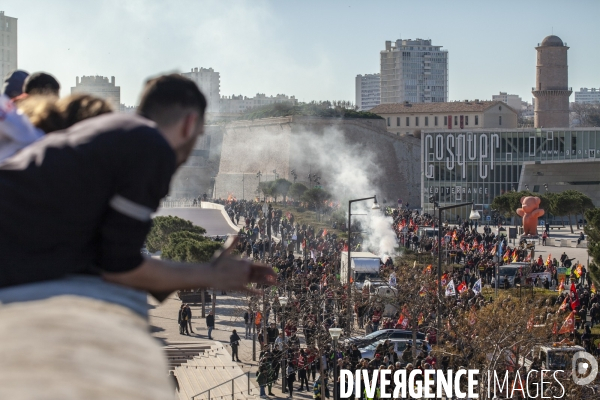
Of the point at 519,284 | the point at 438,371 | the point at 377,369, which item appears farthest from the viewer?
the point at 519,284

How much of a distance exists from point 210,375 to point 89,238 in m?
17.8

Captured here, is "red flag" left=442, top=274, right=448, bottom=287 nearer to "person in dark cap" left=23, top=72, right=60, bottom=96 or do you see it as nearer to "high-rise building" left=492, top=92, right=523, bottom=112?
"person in dark cap" left=23, top=72, right=60, bottom=96

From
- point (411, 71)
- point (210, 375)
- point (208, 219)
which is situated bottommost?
point (210, 375)

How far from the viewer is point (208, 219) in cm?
5528

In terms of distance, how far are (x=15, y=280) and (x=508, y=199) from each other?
50.3 meters

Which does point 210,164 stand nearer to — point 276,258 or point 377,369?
point 276,258

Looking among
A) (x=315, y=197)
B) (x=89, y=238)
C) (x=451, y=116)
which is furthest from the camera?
(x=451, y=116)

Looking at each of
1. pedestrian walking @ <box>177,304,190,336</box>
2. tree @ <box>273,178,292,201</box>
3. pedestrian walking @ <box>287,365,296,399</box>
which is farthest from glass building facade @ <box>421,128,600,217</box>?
pedestrian walking @ <box>287,365,296,399</box>

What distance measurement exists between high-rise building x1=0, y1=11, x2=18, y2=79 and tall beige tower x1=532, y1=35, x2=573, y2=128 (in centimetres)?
4360

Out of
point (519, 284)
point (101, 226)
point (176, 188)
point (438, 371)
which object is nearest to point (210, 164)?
point (176, 188)

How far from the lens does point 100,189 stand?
1.62 metres

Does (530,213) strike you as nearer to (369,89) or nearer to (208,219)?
(208,219)

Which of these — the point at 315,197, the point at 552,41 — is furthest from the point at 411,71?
the point at 315,197

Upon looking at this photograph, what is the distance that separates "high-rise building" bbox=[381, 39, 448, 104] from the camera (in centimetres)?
16512
